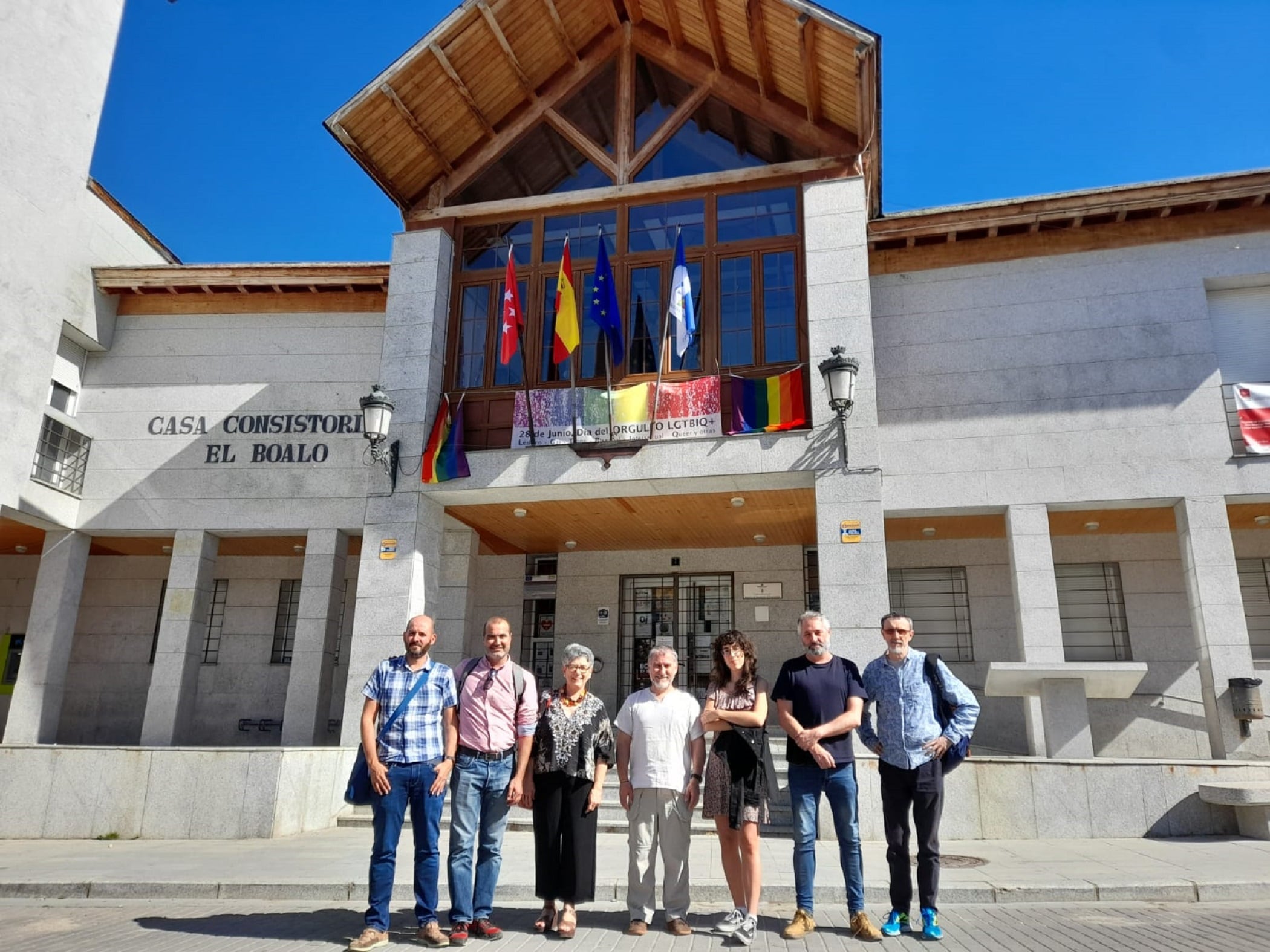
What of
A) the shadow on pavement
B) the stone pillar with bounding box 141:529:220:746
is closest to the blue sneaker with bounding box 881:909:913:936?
the shadow on pavement

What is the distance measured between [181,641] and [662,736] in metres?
11.2

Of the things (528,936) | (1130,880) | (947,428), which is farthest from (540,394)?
(1130,880)

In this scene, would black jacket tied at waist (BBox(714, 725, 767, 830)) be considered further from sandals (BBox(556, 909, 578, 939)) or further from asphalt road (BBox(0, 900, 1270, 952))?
sandals (BBox(556, 909, 578, 939))

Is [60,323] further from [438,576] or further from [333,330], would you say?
[438,576]

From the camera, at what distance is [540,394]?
39.0 ft

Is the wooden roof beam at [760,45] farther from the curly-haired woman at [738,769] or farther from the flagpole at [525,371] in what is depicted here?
the curly-haired woman at [738,769]

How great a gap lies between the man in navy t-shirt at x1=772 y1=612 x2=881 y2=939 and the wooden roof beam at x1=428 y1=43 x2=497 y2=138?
10337 mm

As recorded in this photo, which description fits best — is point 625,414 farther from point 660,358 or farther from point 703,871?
point 703,871

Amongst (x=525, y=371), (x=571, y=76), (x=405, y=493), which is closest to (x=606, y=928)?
(x=405, y=493)

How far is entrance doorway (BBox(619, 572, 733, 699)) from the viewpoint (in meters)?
14.6

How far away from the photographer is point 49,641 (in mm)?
13758

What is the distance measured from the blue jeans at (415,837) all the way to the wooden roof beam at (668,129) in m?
9.69

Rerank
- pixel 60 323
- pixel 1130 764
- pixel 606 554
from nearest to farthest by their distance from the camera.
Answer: pixel 1130 764 → pixel 60 323 → pixel 606 554

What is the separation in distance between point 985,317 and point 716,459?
5019 millimetres
